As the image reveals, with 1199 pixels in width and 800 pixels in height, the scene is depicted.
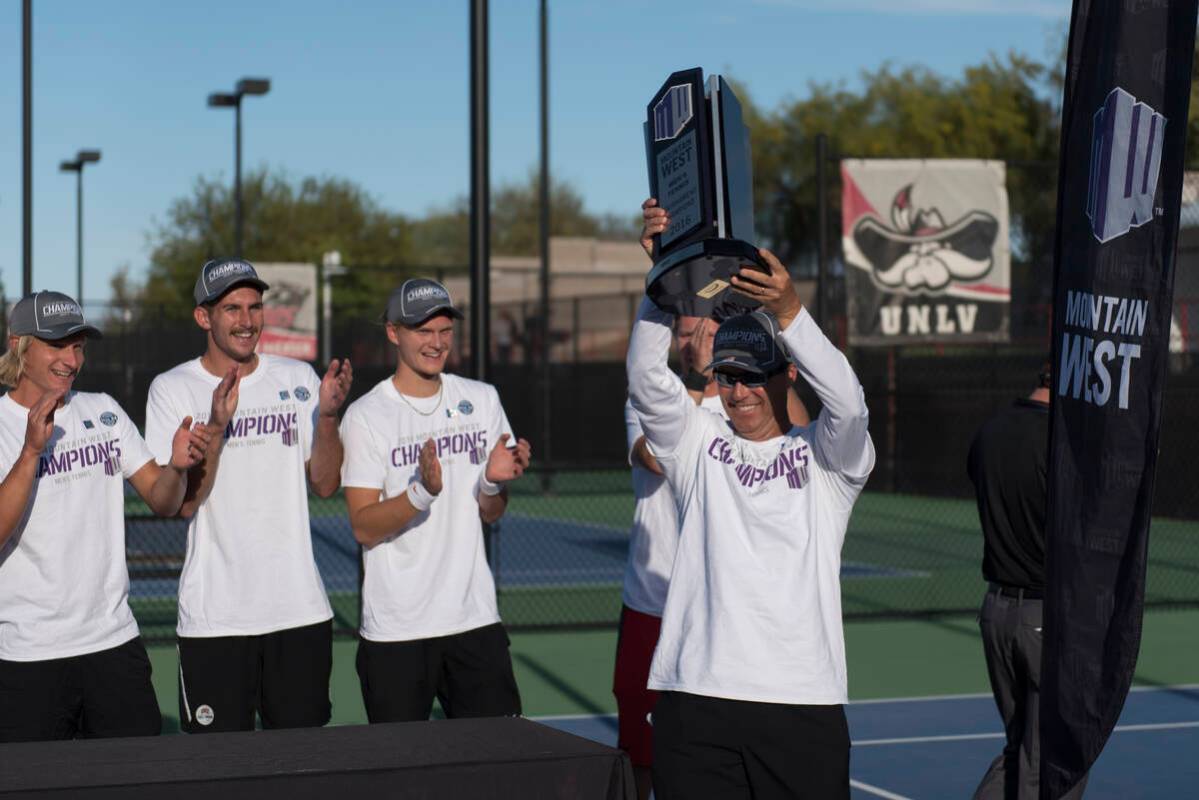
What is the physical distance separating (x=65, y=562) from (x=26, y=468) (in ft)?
1.44

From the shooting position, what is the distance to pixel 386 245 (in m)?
76.2

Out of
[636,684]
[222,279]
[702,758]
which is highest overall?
[222,279]

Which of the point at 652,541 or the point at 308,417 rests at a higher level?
the point at 308,417

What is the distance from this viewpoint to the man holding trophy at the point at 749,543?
14.8ft

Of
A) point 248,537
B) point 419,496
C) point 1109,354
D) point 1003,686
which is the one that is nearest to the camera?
point 1109,354

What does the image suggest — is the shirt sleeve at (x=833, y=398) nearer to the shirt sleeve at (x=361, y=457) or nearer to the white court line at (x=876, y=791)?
the shirt sleeve at (x=361, y=457)

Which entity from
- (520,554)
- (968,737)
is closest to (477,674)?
(968,737)

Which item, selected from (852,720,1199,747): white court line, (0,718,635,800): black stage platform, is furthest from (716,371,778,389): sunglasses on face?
(852,720,1199,747): white court line

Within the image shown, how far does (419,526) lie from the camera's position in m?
6.19

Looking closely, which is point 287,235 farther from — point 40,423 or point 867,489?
point 40,423

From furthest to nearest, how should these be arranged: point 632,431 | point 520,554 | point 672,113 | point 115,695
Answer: point 520,554, point 632,431, point 115,695, point 672,113

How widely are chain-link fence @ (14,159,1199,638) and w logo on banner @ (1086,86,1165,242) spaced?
603 centimetres

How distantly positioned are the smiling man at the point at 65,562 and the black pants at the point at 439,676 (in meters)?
0.79

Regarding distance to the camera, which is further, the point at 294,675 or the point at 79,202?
the point at 79,202
